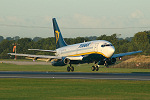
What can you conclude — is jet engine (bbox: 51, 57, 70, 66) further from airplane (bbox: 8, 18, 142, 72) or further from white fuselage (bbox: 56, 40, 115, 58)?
white fuselage (bbox: 56, 40, 115, 58)

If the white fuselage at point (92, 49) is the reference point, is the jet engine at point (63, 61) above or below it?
below

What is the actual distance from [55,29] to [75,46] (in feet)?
41.8

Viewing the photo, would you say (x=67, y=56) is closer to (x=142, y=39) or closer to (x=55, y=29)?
(x=55, y=29)

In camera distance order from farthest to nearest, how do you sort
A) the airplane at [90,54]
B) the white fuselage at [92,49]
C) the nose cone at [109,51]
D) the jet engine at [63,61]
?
the jet engine at [63,61] < the airplane at [90,54] < the white fuselage at [92,49] < the nose cone at [109,51]

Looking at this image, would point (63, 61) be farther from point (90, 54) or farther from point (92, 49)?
point (92, 49)

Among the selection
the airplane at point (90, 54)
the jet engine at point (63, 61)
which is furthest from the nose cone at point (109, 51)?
the jet engine at point (63, 61)

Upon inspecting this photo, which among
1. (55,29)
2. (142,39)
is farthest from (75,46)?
(142,39)

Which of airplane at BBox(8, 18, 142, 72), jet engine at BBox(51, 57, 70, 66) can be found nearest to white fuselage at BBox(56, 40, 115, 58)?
airplane at BBox(8, 18, 142, 72)

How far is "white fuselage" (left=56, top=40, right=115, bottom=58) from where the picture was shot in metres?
58.1

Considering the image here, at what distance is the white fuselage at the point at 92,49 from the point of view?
5809 cm

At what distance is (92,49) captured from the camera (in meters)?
60.4

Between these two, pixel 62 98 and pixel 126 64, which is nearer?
pixel 62 98

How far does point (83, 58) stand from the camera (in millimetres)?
61844

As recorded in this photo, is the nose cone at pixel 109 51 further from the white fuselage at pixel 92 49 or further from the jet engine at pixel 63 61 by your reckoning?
the jet engine at pixel 63 61
